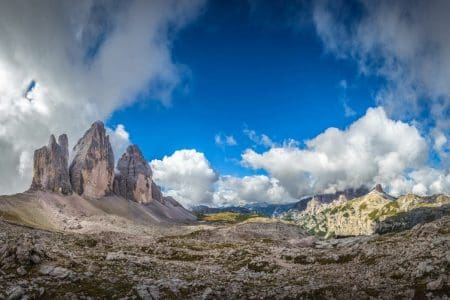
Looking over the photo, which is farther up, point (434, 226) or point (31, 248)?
point (434, 226)

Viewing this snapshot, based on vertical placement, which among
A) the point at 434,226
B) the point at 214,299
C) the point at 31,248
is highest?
the point at 434,226

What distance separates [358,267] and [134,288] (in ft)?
109

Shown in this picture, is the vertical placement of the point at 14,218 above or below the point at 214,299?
above

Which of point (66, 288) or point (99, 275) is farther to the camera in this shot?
point (99, 275)

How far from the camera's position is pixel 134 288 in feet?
118

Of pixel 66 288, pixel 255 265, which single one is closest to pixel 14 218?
pixel 255 265

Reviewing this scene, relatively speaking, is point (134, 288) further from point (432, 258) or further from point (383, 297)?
point (432, 258)

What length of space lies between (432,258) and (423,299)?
12448mm

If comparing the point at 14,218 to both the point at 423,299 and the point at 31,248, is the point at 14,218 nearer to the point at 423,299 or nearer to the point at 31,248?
the point at 31,248

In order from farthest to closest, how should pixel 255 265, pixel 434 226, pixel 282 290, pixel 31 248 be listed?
pixel 434 226
pixel 255 265
pixel 31 248
pixel 282 290

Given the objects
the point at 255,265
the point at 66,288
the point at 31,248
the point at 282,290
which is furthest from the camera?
the point at 255,265

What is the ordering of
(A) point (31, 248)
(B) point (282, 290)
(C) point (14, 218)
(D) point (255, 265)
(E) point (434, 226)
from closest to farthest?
(B) point (282, 290) → (A) point (31, 248) → (D) point (255, 265) → (E) point (434, 226) → (C) point (14, 218)

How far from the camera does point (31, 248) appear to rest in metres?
41.4

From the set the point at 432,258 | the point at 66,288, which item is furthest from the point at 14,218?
the point at 432,258
